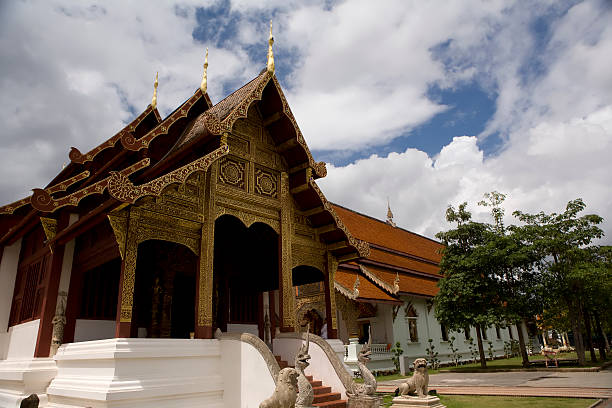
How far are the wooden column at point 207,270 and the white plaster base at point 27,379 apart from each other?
85.9 inches

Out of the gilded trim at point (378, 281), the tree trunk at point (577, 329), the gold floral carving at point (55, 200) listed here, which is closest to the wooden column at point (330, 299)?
the gold floral carving at point (55, 200)

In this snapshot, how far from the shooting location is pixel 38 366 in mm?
6141

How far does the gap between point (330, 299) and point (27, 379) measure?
4.96 metres

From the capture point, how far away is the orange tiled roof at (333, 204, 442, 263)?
21.5 metres

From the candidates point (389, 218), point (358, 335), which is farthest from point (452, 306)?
point (389, 218)

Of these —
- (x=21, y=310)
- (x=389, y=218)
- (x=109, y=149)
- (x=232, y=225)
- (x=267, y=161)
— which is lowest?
(x=21, y=310)

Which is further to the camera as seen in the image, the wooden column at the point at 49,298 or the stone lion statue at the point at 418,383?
the stone lion statue at the point at 418,383

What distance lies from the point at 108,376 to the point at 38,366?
1755mm

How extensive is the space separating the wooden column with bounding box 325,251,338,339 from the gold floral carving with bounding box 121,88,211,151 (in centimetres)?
382

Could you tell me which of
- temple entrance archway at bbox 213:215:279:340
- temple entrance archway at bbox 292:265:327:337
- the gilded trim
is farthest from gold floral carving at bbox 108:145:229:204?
the gilded trim

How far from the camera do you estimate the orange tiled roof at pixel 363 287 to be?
49.8 feet

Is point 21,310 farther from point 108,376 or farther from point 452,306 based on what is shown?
point 452,306

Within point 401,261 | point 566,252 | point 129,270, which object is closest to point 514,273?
point 566,252

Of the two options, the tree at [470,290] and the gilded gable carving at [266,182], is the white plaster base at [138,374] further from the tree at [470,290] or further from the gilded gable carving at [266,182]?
the tree at [470,290]
